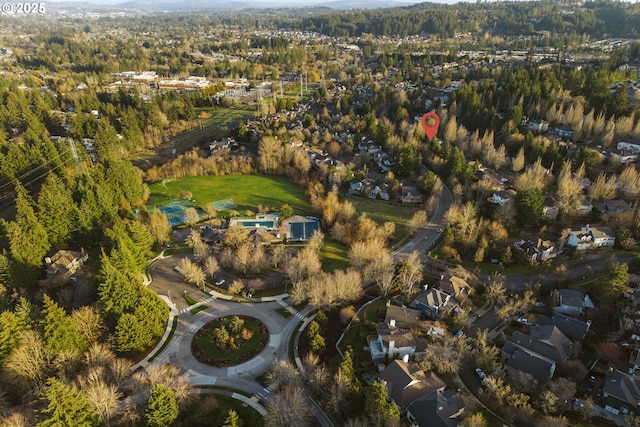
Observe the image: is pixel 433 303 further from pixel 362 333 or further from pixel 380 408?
pixel 380 408

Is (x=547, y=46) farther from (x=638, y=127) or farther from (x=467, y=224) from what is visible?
(x=467, y=224)

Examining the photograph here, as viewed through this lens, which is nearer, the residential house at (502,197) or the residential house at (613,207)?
the residential house at (613,207)

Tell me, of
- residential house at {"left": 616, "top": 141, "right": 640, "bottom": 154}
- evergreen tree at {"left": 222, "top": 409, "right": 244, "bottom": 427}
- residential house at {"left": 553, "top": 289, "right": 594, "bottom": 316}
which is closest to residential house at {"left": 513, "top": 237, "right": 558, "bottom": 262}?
residential house at {"left": 553, "top": 289, "right": 594, "bottom": 316}

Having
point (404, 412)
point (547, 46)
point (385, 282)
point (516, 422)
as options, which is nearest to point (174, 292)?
point (385, 282)

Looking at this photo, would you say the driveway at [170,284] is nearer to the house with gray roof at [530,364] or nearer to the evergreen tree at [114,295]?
the evergreen tree at [114,295]

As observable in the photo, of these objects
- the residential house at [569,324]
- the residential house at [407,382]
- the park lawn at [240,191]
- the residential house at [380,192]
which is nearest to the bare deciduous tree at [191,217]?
the park lawn at [240,191]

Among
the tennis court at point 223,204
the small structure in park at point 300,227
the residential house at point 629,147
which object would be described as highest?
the residential house at point 629,147

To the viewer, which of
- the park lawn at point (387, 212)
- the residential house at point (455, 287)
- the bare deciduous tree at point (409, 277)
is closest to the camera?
the residential house at point (455, 287)
